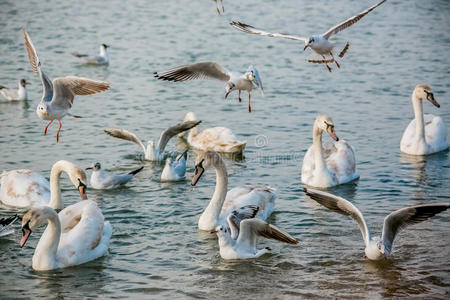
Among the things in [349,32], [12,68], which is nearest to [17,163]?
[12,68]

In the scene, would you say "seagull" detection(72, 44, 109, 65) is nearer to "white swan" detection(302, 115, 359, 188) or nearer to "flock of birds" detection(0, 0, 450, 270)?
"flock of birds" detection(0, 0, 450, 270)

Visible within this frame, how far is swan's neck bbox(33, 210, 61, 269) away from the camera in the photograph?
10.0 m

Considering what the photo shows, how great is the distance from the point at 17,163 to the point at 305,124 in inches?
237

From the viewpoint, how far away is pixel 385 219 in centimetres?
974

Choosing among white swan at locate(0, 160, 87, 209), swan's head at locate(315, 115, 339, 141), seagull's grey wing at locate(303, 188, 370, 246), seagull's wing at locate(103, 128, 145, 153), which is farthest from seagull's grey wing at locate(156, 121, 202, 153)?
seagull's grey wing at locate(303, 188, 370, 246)

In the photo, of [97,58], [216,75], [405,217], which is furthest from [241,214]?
[97,58]

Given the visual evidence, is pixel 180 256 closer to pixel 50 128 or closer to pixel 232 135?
pixel 232 135

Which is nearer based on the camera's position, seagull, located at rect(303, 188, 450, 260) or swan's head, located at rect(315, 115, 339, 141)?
seagull, located at rect(303, 188, 450, 260)

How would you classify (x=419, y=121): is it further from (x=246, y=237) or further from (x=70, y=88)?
(x=70, y=88)

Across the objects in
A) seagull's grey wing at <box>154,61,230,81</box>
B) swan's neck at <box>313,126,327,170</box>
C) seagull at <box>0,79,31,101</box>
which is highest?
seagull's grey wing at <box>154,61,230,81</box>

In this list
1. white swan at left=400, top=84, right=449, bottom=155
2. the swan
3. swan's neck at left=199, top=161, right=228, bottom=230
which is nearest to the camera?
swan's neck at left=199, top=161, right=228, bottom=230

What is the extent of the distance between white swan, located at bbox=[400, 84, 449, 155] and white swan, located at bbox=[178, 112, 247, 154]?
310 centimetres

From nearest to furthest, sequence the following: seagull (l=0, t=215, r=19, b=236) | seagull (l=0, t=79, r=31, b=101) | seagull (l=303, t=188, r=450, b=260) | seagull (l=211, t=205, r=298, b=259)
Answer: seagull (l=303, t=188, r=450, b=260)
seagull (l=211, t=205, r=298, b=259)
seagull (l=0, t=215, r=19, b=236)
seagull (l=0, t=79, r=31, b=101)

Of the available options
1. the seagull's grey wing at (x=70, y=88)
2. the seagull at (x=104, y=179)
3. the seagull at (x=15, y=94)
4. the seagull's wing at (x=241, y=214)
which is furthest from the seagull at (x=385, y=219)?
the seagull at (x=15, y=94)
